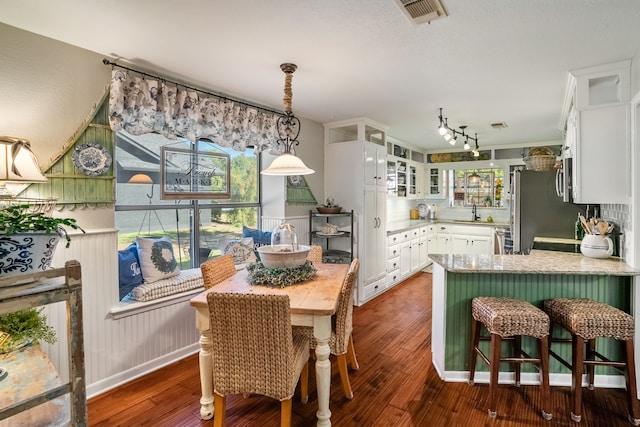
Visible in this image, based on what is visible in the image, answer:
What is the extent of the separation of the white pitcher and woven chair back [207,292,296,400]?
2.54m

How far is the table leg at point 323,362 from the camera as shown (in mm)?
1846

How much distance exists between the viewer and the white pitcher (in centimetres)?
263

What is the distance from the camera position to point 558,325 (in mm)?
2451

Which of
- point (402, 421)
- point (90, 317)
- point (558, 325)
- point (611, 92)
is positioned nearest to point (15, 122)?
point (90, 317)

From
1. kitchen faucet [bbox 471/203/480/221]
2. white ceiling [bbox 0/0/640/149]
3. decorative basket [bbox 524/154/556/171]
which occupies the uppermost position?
white ceiling [bbox 0/0/640/149]

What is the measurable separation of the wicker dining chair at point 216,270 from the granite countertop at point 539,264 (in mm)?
1633

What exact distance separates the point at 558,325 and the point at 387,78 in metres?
2.34

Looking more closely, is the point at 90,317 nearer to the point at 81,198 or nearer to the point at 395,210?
the point at 81,198

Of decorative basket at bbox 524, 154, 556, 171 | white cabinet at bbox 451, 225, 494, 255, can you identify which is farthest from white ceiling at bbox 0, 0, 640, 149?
white cabinet at bbox 451, 225, 494, 255

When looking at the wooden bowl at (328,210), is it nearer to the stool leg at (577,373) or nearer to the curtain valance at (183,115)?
the curtain valance at (183,115)

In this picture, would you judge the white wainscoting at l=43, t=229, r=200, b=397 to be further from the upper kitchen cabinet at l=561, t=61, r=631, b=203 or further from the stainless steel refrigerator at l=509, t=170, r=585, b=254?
the stainless steel refrigerator at l=509, t=170, r=585, b=254

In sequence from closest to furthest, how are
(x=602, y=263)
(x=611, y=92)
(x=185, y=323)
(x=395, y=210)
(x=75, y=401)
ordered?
(x=75, y=401) < (x=602, y=263) < (x=611, y=92) < (x=185, y=323) < (x=395, y=210)

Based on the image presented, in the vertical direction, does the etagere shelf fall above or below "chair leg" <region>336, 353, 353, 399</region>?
above

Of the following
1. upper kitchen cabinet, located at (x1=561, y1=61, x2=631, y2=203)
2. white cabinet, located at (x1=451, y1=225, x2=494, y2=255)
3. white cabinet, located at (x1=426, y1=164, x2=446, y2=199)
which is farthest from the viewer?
white cabinet, located at (x1=426, y1=164, x2=446, y2=199)
